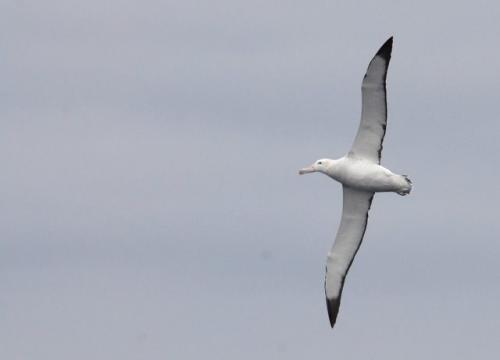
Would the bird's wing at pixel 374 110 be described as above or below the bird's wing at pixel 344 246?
above

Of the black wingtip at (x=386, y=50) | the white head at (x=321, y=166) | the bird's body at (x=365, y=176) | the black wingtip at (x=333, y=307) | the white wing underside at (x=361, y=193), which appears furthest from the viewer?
the black wingtip at (x=333, y=307)

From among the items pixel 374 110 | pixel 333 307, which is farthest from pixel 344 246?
pixel 374 110

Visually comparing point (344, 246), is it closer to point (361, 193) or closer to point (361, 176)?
point (361, 193)

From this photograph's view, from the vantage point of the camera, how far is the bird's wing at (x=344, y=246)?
57.1m

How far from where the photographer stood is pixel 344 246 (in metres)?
57.8

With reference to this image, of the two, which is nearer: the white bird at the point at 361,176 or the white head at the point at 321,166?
the white bird at the point at 361,176

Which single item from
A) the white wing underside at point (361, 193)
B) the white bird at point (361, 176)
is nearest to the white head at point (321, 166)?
the white bird at point (361, 176)

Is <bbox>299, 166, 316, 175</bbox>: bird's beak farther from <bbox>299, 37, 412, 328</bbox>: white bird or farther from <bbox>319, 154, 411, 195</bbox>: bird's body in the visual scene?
<bbox>319, 154, 411, 195</bbox>: bird's body

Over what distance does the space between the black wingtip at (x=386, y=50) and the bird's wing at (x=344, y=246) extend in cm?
512

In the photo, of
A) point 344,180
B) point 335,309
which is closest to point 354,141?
point 344,180

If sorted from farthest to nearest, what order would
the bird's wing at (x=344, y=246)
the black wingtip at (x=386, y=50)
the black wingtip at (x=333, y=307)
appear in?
1. the black wingtip at (x=333, y=307)
2. the bird's wing at (x=344, y=246)
3. the black wingtip at (x=386, y=50)

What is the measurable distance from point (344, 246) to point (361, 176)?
133 inches

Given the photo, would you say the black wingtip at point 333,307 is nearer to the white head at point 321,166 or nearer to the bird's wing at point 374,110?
the white head at point 321,166

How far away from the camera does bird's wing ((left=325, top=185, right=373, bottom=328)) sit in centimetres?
5712
